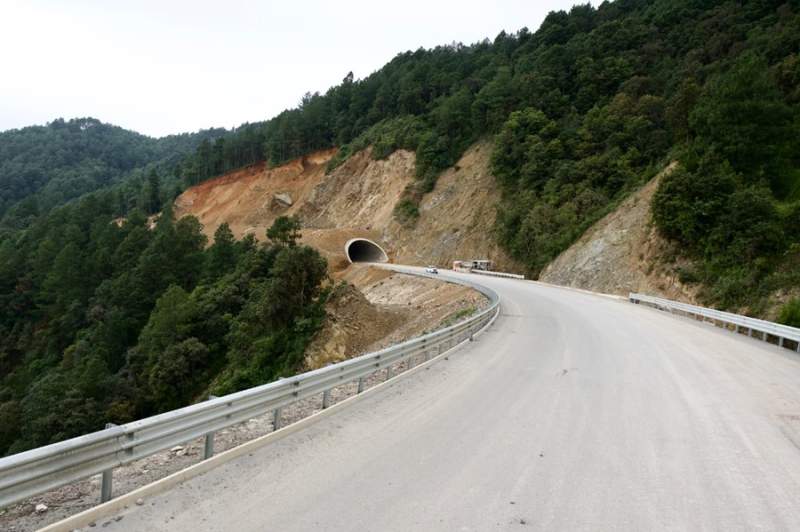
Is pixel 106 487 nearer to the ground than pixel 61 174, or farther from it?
nearer to the ground

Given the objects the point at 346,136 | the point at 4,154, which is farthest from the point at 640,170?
the point at 4,154

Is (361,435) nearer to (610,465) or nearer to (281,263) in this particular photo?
(610,465)

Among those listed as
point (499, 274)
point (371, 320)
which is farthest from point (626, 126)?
point (371, 320)

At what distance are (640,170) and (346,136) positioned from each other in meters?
54.8

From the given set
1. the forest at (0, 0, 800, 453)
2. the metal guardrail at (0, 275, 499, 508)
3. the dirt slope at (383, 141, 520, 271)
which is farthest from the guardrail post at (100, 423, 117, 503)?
the dirt slope at (383, 141, 520, 271)

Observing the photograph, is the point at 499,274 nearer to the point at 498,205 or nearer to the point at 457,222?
the point at 498,205

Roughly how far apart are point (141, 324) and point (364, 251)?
86.1 feet

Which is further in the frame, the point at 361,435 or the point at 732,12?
the point at 732,12

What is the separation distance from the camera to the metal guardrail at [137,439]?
3.40m

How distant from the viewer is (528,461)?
4953 millimetres

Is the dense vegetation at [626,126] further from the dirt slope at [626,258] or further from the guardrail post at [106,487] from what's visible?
the guardrail post at [106,487]

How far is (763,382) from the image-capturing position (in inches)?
349

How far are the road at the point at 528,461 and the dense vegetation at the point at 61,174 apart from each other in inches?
4170

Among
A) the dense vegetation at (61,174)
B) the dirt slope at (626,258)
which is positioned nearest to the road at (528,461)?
the dirt slope at (626,258)
